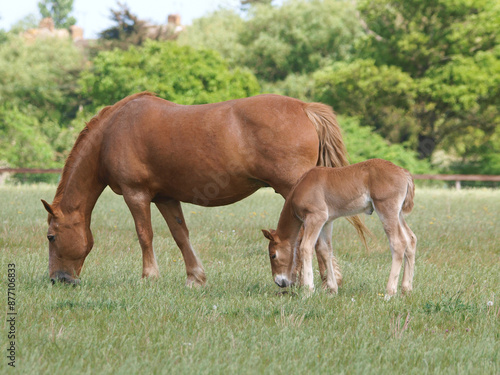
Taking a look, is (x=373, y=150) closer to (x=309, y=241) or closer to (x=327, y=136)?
(x=327, y=136)

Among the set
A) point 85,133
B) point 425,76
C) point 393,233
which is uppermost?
point 425,76

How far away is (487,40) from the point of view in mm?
33625

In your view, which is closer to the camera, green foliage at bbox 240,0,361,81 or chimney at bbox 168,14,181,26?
green foliage at bbox 240,0,361,81

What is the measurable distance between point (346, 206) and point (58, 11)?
86.0m

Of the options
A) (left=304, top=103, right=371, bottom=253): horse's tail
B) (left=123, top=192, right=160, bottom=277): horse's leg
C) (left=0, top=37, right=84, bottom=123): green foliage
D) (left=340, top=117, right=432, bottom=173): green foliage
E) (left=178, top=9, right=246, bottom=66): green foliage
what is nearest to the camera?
(left=304, top=103, right=371, bottom=253): horse's tail

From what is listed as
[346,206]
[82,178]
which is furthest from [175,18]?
[346,206]

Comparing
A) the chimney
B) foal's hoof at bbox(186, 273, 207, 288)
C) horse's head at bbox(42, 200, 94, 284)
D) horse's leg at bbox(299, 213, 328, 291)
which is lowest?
foal's hoof at bbox(186, 273, 207, 288)

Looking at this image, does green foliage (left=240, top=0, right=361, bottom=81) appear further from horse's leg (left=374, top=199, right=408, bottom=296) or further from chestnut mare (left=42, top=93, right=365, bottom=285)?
horse's leg (left=374, top=199, right=408, bottom=296)

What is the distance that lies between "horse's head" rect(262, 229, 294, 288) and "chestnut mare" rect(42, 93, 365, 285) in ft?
1.59

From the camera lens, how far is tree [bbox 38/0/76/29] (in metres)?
82.6

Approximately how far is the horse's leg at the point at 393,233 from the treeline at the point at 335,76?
1104 inches

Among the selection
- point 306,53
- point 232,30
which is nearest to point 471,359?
point 306,53

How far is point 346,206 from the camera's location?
5680 millimetres

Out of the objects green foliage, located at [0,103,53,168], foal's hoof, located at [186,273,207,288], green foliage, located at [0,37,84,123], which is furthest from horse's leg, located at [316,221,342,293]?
green foliage, located at [0,37,84,123]
